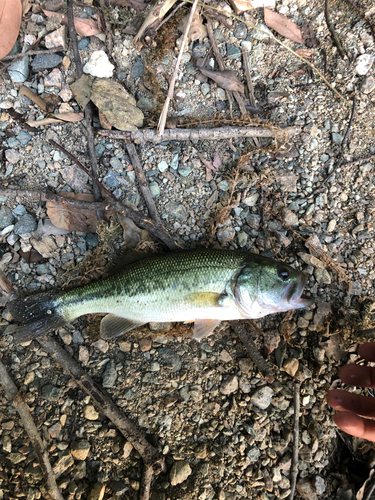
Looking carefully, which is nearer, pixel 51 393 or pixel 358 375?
pixel 358 375

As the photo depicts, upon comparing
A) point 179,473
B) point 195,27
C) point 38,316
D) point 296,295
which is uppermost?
point 195,27

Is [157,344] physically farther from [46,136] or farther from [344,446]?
[46,136]

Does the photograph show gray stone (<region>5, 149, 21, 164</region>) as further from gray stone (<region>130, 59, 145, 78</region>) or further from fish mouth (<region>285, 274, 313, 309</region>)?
fish mouth (<region>285, 274, 313, 309</region>)

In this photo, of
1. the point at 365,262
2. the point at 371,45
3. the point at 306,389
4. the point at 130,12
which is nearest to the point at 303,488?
the point at 306,389

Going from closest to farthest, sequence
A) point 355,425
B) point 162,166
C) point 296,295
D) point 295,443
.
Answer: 1. point 355,425
2. point 296,295
3. point 295,443
4. point 162,166

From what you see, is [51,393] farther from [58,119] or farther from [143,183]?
[58,119]

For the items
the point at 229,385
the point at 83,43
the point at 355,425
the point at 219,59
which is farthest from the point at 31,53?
the point at 355,425
